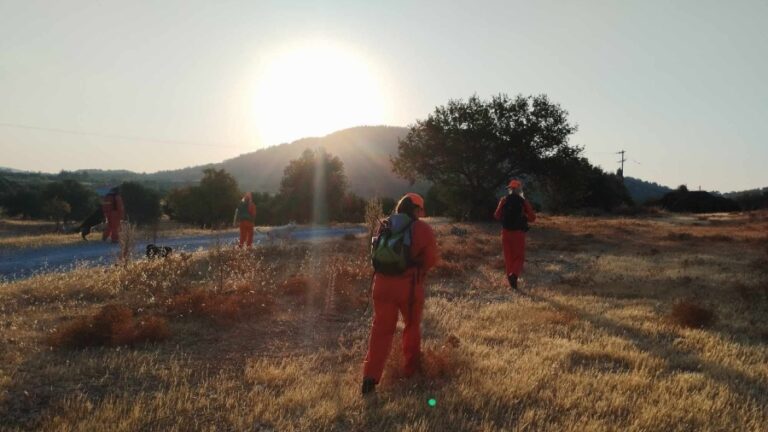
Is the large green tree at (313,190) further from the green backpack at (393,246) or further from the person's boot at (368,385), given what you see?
the person's boot at (368,385)

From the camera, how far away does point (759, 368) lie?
6.26 meters

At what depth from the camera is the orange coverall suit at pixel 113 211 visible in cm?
1845

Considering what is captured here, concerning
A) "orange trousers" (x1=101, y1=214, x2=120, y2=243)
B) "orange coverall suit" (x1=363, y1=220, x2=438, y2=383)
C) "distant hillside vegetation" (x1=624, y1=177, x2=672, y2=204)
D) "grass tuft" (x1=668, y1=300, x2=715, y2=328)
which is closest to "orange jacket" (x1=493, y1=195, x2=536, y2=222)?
"grass tuft" (x1=668, y1=300, x2=715, y2=328)

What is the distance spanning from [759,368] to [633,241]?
17335 millimetres

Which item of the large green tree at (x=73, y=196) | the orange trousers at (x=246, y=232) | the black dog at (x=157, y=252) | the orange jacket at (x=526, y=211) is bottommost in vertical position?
the black dog at (x=157, y=252)

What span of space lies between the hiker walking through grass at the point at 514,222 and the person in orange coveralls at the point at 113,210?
13.5 meters

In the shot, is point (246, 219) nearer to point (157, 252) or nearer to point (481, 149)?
point (157, 252)

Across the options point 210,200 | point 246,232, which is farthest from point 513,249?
point 210,200

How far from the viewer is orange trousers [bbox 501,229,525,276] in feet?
37.7

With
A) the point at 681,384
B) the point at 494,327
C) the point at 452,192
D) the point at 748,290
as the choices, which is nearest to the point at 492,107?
the point at 452,192

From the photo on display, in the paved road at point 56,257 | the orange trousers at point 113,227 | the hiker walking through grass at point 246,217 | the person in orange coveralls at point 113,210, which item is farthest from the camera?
the orange trousers at point 113,227

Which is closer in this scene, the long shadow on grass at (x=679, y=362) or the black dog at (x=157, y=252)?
the long shadow on grass at (x=679, y=362)

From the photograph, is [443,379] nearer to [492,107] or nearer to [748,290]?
[748,290]

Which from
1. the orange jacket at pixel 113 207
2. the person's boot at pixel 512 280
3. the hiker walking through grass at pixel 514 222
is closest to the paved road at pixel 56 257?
the orange jacket at pixel 113 207
